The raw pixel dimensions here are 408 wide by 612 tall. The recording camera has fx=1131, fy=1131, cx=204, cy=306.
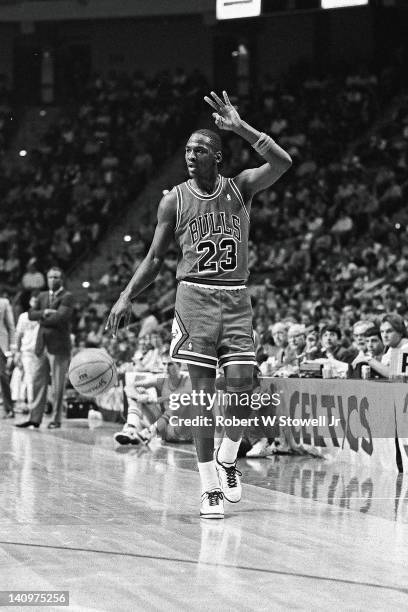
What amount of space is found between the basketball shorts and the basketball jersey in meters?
0.08

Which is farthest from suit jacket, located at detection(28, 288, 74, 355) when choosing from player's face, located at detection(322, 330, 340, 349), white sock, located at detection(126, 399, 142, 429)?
player's face, located at detection(322, 330, 340, 349)

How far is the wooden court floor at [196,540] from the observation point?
3963mm

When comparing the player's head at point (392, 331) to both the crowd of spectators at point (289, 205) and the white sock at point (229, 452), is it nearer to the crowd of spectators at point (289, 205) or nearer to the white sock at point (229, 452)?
the crowd of spectators at point (289, 205)

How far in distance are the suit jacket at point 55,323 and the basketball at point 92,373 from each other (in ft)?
9.71

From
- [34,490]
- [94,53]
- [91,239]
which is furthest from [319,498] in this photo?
[94,53]

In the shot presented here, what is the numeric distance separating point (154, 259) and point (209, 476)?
1.25 m

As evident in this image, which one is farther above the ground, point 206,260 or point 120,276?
point 120,276

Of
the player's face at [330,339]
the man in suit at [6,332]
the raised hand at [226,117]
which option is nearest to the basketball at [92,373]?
the man in suit at [6,332]

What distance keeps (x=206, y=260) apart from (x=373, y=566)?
2.25 meters

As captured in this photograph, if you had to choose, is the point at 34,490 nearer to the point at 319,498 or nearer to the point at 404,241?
the point at 319,498

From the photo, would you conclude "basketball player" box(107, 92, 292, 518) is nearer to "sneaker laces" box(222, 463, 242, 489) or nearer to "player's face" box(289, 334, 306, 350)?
"sneaker laces" box(222, 463, 242, 489)

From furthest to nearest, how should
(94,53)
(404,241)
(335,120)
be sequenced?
(94,53) < (335,120) < (404,241)

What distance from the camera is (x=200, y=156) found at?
6.25m

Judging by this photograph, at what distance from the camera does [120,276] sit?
22938mm
